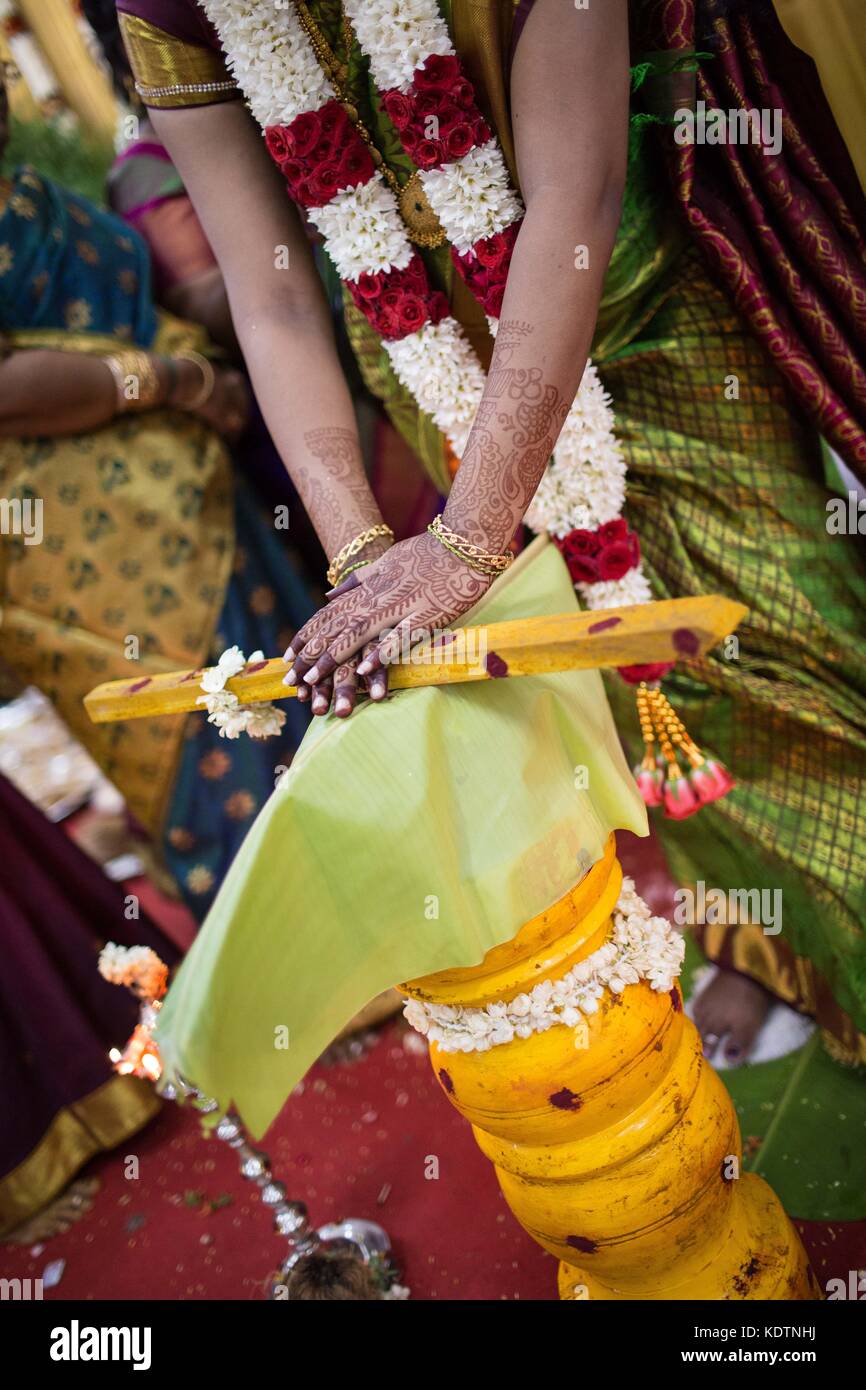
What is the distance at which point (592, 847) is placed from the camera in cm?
97

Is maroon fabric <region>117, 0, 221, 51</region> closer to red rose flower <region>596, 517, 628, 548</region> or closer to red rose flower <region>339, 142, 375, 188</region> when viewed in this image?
red rose flower <region>339, 142, 375, 188</region>

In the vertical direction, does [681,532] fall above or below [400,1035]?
above

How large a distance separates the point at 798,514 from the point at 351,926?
3.01ft

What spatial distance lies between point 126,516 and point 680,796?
1.36 meters

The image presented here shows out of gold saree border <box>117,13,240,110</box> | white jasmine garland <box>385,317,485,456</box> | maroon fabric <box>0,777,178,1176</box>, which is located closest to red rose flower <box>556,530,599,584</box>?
white jasmine garland <box>385,317,485,456</box>

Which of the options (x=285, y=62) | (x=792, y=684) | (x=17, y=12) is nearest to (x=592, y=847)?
(x=792, y=684)

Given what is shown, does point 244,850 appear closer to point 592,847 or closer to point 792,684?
point 592,847

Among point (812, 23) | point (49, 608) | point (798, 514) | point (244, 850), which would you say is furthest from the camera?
point (49, 608)

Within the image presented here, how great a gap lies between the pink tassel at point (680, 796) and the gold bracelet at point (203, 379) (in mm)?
1389

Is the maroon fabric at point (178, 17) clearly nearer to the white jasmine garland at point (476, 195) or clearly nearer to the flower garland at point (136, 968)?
the white jasmine garland at point (476, 195)

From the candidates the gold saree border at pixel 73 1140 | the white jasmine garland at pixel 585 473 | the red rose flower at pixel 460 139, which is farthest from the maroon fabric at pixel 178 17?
the gold saree border at pixel 73 1140

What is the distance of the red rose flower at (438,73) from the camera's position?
1.14 meters

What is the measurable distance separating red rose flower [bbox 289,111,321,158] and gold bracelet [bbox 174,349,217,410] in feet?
3.20

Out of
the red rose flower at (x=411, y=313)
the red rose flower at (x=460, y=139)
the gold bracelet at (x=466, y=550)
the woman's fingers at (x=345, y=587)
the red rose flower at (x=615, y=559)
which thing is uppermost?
the red rose flower at (x=460, y=139)
